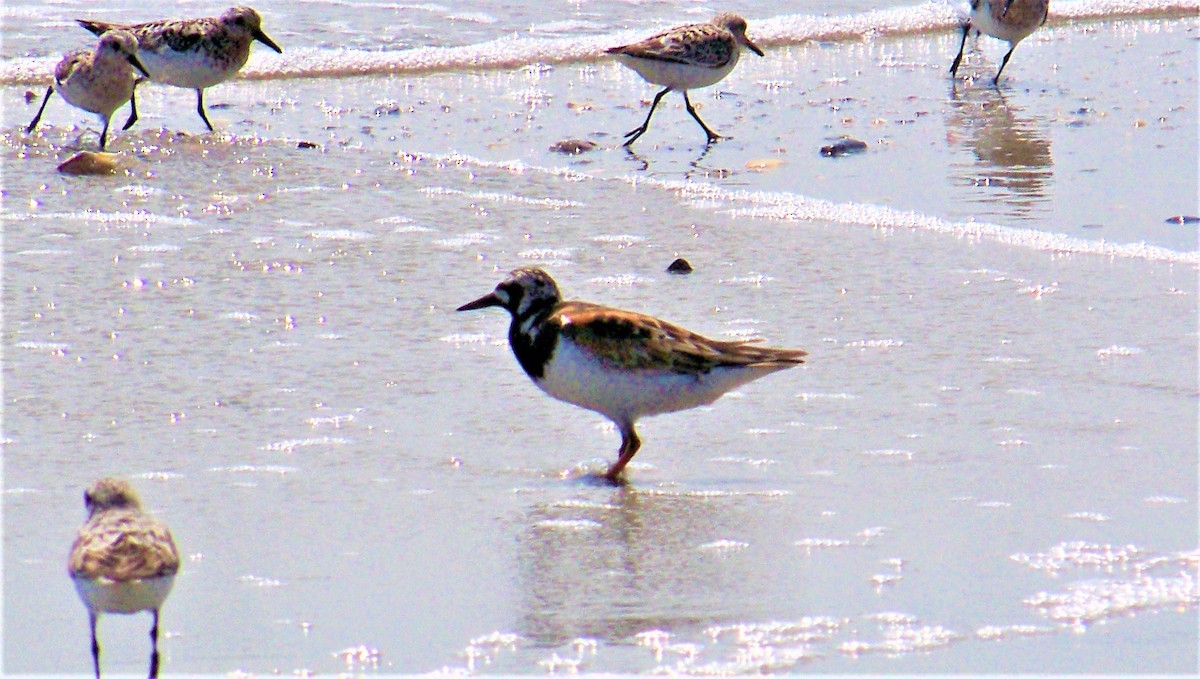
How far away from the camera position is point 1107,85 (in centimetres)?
1272

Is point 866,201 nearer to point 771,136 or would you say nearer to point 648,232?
point 648,232

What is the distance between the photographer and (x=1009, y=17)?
14125mm

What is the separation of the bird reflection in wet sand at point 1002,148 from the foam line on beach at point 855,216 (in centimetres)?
46

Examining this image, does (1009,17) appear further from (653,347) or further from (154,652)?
(154,652)

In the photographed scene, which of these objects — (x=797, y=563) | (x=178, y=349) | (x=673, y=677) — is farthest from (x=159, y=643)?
(x=178, y=349)

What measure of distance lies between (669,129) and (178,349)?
5.85 meters

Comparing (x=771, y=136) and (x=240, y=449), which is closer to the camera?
(x=240, y=449)

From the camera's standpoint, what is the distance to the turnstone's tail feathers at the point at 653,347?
17.5 ft

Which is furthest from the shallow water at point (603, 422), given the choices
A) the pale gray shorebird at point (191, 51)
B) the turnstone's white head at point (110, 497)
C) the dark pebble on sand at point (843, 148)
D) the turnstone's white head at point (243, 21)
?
the turnstone's white head at point (243, 21)

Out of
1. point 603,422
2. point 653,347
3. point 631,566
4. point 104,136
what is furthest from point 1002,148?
point 631,566

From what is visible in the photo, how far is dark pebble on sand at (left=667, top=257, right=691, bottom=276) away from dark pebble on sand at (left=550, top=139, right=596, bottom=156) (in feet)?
9.51

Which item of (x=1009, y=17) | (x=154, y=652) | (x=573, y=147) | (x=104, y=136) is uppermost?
(x=1009, y=17)

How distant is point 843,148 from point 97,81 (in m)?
4.61

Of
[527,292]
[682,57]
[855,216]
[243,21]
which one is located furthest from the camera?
[243,21]
